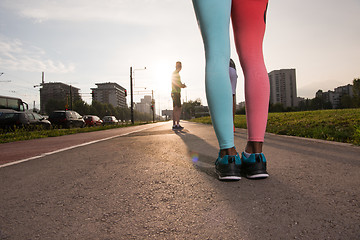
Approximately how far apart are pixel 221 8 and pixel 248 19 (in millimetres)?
306

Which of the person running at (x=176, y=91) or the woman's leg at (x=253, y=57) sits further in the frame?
the person running at (x=176, y=91)

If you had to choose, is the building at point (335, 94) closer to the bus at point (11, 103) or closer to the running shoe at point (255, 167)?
the bus at point (11, 103)

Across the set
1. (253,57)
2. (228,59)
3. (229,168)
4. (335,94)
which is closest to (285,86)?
(335,94)

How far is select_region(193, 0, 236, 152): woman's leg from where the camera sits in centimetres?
165

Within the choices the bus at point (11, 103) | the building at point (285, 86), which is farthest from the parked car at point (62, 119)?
the building at point (285, 86)

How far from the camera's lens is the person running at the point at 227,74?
5.04 ft

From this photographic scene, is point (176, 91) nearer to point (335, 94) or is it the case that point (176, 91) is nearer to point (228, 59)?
point (228, 59)

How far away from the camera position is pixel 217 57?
1.68 metres

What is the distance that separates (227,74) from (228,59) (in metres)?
0.13

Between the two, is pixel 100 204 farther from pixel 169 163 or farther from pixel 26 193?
pixel 169 163

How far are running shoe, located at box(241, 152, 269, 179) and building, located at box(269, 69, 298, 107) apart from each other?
479ft

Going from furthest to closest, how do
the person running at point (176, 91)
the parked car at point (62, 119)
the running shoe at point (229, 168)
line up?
the parked car at point (62, 119) → the person running at point (176, 91) → the running shoe at point (229, 168)

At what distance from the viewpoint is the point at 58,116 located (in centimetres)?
1964

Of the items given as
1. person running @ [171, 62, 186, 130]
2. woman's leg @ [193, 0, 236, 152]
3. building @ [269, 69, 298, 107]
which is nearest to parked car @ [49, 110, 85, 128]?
person running @ [171, 62, 186, 130]
